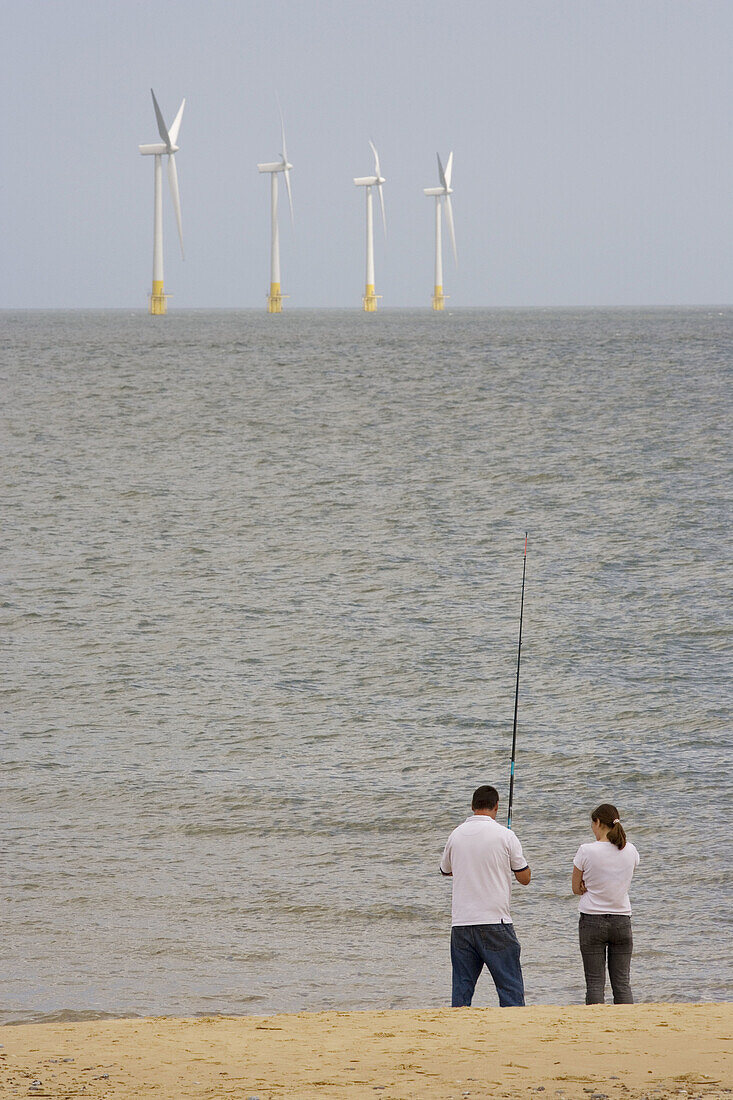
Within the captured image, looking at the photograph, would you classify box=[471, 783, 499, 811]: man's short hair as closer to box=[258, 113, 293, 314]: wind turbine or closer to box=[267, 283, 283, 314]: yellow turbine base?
box=[258, 113, 293, 314]: wind turbine

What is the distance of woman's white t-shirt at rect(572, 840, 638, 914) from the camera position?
8.45m

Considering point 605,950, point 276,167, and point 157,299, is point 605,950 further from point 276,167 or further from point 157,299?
point 157,299

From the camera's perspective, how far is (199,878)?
1312cm

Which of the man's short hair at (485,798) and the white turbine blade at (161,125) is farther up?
the white turbine blade at (161,125)

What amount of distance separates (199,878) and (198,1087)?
20.6 ft

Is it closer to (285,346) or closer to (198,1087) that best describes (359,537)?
(198,1087)

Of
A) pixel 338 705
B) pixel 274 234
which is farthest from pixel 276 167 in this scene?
pixel 338 705

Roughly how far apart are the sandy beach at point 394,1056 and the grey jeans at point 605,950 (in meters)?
0.25

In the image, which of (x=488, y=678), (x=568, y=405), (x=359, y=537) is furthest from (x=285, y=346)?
(x=488, y=678)

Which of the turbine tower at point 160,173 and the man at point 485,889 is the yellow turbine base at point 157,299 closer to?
the turbine tower at point 160,173

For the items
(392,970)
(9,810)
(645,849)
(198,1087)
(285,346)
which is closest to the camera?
(198,1087)

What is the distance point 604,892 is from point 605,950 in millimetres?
479

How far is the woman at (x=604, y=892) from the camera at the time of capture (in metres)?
8.47

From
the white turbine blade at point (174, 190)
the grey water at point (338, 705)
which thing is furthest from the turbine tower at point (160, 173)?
the grey water at point (338, 705)
